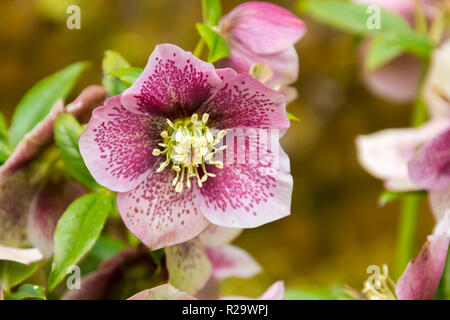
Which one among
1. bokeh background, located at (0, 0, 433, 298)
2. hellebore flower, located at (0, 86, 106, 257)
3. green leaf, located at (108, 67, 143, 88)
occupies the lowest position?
bokeh background, located at (0, 0, 433, 298)

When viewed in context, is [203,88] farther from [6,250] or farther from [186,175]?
[6,250]

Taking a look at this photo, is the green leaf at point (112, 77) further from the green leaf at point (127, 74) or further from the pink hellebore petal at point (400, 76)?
the pink hellebore petal at point (400, 76)

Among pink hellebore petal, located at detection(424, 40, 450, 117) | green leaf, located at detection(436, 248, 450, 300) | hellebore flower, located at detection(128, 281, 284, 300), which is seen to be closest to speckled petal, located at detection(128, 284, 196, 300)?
hellebore flower, located at detection(128, 281, 284, 300)

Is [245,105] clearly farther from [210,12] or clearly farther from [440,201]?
[440,201]

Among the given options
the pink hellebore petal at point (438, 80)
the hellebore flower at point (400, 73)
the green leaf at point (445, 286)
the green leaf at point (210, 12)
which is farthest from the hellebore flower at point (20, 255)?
the hellebore flower at point (400, 73)

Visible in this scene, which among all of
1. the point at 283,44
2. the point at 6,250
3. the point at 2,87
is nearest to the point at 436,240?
the point at 283,44

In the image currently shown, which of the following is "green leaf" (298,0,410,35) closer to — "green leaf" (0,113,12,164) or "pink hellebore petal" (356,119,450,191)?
"pink hellebore petal" (356,119,450,191)

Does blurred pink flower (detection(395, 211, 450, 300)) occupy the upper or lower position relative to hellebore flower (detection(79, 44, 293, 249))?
lower
